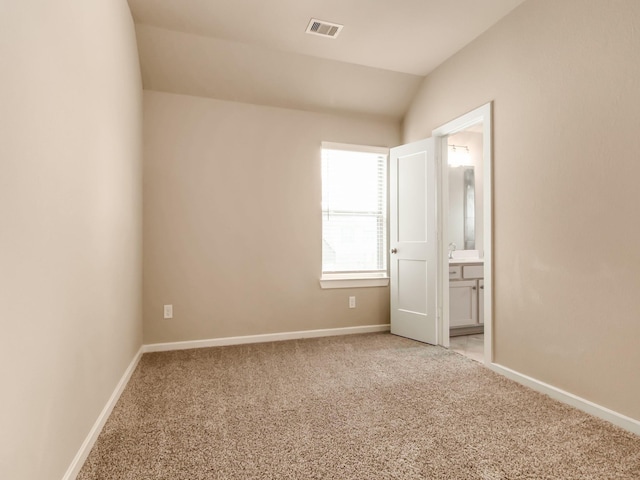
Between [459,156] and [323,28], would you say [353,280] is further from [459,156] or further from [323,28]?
[323,28]

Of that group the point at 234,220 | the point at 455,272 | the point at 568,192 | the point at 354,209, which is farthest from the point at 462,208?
the point at 234,220

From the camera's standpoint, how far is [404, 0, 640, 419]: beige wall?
1973 millimetres

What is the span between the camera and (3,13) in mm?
1000

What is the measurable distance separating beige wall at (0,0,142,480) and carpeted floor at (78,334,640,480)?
0.34 meters

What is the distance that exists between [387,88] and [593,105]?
6.82 ft

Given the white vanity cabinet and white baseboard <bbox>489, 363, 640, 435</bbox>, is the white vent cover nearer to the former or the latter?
the white vanity cabinet

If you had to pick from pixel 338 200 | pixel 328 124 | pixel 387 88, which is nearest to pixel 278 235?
pixel 338 200

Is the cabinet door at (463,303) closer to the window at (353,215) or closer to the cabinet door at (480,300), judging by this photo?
the cabinet door at (480,300)

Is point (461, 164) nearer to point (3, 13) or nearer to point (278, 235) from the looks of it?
point (278, 235)

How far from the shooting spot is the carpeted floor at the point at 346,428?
159cm

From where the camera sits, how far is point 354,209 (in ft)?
13.3

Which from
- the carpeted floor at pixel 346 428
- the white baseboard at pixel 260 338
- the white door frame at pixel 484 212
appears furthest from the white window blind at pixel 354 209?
the carpeted floor at pixel 346 428

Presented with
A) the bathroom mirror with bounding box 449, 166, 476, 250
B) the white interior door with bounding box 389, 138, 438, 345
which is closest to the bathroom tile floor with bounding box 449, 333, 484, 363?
the white interior door with bounding box 389, 138, 438, 345

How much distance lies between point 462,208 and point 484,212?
1.86 meters
